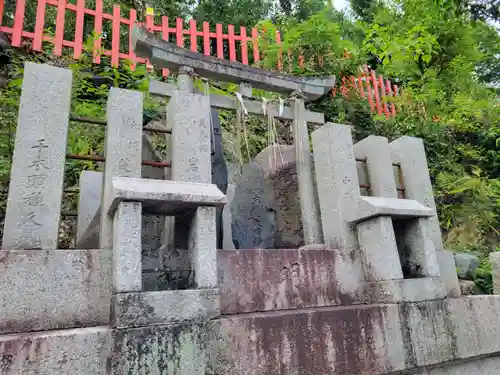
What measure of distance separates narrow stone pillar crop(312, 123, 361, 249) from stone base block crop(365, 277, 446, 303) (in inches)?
18.1

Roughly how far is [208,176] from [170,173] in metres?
0.36

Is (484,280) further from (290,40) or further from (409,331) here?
(290,40)

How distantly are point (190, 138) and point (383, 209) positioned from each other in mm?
1919

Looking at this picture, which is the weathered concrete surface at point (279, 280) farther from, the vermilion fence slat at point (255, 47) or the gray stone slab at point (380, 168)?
the vermilion fence slat at point (255, 47)

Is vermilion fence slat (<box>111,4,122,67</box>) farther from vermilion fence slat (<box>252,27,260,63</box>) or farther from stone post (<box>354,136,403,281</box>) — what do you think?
stone post (<box>354,136,403,281</box>)

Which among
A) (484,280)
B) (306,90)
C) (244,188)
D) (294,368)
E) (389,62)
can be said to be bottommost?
(294,368)

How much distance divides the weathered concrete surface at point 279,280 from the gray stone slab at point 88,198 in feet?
7.35

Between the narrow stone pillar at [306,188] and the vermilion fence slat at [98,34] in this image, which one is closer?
the narrow stone pillar at [306,188]

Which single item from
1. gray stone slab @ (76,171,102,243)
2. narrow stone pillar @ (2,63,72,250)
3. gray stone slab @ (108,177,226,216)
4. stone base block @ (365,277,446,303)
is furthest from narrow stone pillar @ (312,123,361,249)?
gray stone slab @ (76,171,102,243)

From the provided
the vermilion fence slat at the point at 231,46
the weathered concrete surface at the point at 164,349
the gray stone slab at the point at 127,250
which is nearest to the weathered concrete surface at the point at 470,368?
the weathered concrete surface at the point at 164,349

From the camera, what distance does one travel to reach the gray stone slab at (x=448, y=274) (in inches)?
157

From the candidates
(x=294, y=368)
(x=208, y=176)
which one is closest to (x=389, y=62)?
(x=208, y=176)

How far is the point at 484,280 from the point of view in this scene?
566 cm

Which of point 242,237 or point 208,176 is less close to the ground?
point 208,176
